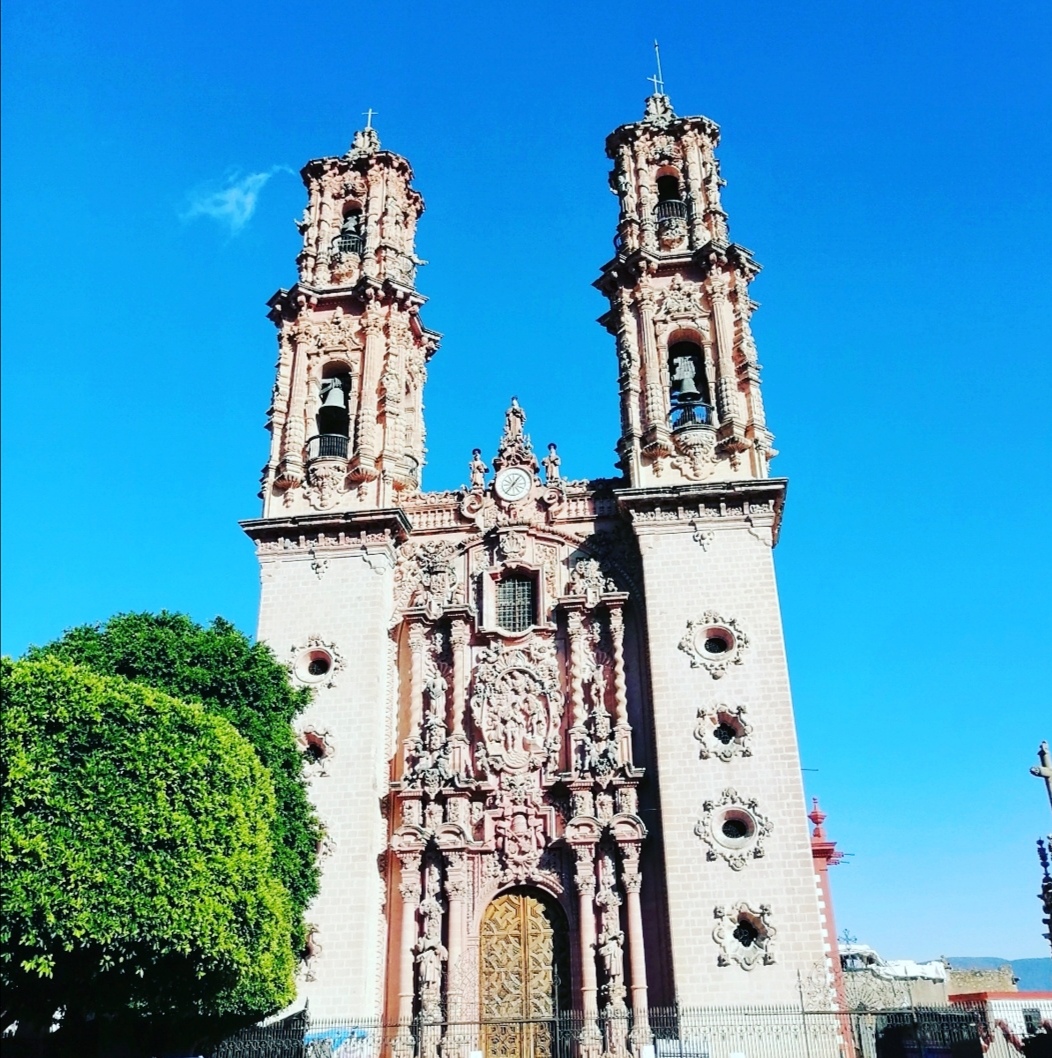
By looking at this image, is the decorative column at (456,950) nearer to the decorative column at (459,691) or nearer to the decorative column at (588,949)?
the decorative column at (459,691)

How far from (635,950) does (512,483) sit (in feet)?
36.6

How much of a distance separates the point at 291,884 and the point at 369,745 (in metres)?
3.76

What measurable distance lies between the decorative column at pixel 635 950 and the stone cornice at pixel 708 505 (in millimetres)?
7272

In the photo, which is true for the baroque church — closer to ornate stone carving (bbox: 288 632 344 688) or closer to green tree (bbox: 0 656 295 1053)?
ornate stone carving (bbox: 288 632 344 688)

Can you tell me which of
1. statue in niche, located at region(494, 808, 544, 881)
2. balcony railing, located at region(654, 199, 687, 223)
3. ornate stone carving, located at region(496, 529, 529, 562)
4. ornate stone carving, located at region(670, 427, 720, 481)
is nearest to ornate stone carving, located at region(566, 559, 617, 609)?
ornate stone carving, located at region(496, 529, 529, 562)

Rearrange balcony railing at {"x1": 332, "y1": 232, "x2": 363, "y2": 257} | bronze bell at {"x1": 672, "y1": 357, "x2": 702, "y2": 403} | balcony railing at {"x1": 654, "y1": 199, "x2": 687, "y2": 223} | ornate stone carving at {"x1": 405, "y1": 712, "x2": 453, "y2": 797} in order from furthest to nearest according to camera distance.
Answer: balcony railing at {"x1": 332, "y1": 232, "x2": 363, "y2": 257}, balcony railing at {"x1": 654, "y1": 199, "x2": 687, "y2": 223}, bronze bell at {"x1": 672, "y1": 357, "x2": 702, "y2": 403}, ornate stone carving at {"x1": 405, "y1": 712, "x2": 453, "y2": 797}

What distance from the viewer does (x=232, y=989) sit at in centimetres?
1606

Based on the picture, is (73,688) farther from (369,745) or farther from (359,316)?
(359,316)

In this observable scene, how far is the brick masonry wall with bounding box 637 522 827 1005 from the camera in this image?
63.6 ft

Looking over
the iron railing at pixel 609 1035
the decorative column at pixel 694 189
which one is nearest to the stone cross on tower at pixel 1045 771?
the iron railing at pixel 609 1035

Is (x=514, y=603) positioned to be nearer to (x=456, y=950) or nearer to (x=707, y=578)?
(x=707, y=578)

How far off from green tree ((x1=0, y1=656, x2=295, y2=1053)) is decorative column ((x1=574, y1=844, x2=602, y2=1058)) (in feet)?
20.1

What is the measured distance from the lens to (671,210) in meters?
28.8

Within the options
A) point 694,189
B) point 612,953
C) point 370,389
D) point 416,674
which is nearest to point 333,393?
point 370,389
